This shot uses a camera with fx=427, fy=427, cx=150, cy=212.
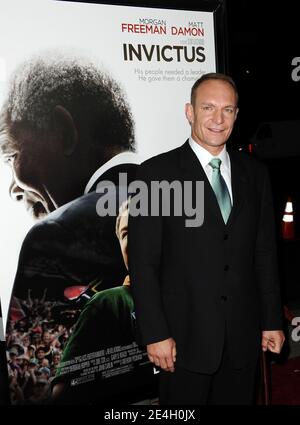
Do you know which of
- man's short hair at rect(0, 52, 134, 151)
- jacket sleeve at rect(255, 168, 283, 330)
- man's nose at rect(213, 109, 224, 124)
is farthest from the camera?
man's short hair at rect(0, 52, 134, 151)

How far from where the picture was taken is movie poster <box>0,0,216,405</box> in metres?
1.90

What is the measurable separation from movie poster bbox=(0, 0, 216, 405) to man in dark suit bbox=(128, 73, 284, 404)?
1.64 feet

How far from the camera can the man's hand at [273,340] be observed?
71.6 inches

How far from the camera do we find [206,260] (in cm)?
164

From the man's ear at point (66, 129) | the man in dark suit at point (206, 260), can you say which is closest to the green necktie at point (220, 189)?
the man in dark suit at point (206, 260)

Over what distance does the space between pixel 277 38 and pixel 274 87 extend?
365cm

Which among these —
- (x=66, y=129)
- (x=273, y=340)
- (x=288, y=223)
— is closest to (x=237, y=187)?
(x=273, y=340)

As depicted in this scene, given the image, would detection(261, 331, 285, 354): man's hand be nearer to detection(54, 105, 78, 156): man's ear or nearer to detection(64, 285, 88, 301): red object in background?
detection(64, 285, 88, 301): red object in background

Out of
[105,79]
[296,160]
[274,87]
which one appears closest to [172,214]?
[105,79]

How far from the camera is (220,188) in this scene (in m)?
1.66

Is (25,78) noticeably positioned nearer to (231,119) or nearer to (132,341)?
(231,119)

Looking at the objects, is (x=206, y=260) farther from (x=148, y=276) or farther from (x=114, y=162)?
(x=114, y=162)

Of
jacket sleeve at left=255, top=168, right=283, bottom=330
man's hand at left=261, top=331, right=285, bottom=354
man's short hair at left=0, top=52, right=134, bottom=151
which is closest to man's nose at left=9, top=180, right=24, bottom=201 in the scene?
man's short hair at left=0, top=52, right=134, bottom=151
